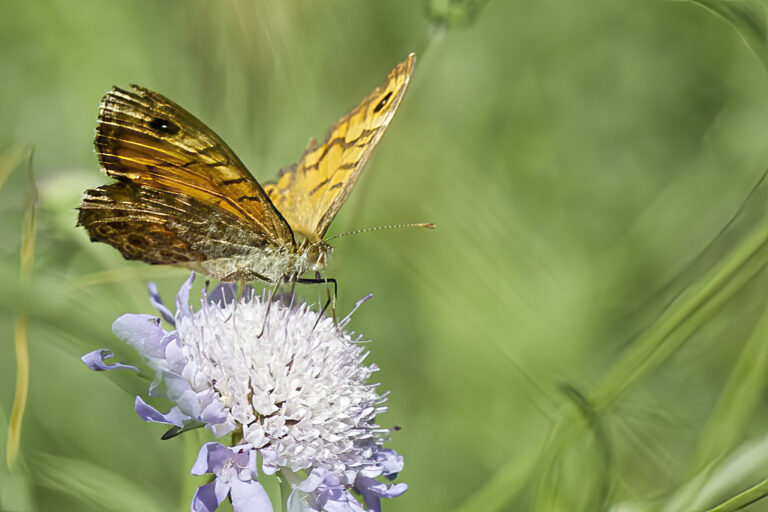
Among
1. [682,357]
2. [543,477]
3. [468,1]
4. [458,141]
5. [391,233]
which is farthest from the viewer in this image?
[458,141]

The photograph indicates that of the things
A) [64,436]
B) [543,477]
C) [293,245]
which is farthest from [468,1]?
[64,436]

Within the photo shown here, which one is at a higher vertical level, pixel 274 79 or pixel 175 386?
pixel 274 79

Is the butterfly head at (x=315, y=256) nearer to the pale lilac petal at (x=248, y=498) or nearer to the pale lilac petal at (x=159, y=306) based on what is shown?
the pale lilac petal at (x=159, y=306)

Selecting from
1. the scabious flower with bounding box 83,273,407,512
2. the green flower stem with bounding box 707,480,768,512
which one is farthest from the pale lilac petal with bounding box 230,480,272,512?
the green flower stem with bounding box 707,480,768,512

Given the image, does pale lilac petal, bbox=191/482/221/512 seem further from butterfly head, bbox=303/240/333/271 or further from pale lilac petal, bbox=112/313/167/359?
butterfly head, bbox=303/240/333/271

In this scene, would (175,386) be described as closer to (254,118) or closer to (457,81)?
(254,118)

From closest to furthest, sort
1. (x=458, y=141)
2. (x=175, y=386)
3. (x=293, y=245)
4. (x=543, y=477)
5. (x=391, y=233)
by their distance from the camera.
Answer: (x=175, y=386) < (x=543, y=477) < (x=293, y=245) < (x=391, y=233) < (x=458, y=141)

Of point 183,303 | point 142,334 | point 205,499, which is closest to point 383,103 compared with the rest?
point 183,303
